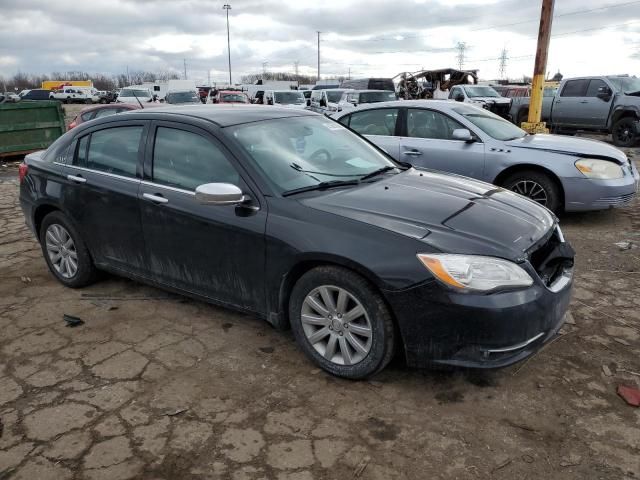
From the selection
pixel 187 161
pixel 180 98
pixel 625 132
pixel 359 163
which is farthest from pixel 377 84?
pixel 187 161

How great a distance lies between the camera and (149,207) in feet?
12.3

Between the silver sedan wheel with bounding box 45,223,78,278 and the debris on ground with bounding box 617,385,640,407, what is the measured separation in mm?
4081

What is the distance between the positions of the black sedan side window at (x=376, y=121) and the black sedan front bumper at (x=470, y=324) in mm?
4805

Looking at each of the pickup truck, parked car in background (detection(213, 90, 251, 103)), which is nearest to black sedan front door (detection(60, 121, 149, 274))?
the pickup truck

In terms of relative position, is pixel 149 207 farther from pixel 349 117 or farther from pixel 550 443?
pixel 349 117

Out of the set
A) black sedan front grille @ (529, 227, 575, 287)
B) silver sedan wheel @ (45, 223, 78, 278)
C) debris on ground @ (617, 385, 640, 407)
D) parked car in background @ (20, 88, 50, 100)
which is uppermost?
parked car in background @ (20, 88, 50, 100)

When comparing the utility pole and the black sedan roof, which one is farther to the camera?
the utility pole

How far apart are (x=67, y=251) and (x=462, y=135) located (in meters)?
4.60

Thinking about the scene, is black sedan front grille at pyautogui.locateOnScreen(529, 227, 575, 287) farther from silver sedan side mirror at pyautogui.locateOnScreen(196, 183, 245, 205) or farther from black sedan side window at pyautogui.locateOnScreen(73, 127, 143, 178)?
black sedan side window at pyautogui.locateOnScreen(73, 127, 143, 178)

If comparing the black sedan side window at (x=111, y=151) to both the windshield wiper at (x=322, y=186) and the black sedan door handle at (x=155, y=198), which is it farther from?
the windshield wiper at (x=322, y=186)

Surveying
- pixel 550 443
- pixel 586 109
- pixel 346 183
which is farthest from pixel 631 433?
pixel 586 109

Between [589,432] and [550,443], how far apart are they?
0.24 meters

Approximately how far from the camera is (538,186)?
641 centimetres

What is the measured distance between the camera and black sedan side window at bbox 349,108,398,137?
7316 millimetres
